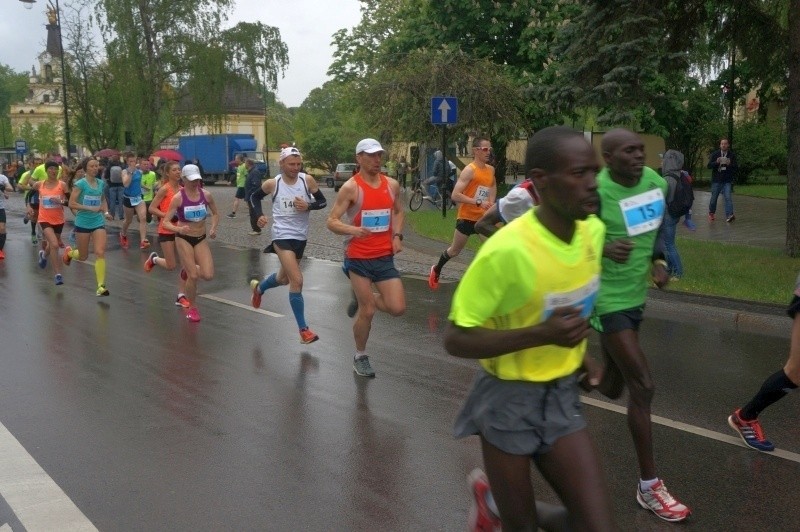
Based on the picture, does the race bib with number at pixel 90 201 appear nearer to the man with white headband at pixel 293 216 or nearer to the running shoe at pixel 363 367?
the man with white headband at pixel 293 216

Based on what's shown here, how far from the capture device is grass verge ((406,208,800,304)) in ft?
34.6

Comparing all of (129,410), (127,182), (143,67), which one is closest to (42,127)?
(143,67)

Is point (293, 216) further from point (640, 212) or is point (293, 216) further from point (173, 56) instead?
point (173, 56)

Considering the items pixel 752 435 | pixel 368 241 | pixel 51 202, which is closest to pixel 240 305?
pixel 51 202

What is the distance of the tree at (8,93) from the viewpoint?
3954 inches

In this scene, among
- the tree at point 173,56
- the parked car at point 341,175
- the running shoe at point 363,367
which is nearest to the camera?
the running shoe at point 363,367

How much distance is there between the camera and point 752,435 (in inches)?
213

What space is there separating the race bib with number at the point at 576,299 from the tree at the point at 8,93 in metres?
101

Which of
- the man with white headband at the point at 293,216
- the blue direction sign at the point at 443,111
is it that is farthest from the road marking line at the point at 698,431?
the blue direction sign at the point at 443,111

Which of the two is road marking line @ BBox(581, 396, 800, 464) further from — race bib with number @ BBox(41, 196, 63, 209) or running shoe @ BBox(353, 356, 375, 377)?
race bib with number @ BBox(41, 196, 63, 209)

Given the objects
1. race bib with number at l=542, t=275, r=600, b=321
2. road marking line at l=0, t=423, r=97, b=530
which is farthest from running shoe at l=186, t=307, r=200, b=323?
race bib with number at l=542, t=275, r=600, b=321

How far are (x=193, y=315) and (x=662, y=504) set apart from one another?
258 inches

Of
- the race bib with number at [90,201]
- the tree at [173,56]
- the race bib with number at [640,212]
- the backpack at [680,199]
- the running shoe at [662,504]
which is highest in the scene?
the tree at [173,56]

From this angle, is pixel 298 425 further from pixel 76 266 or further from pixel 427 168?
pixel 427 168
